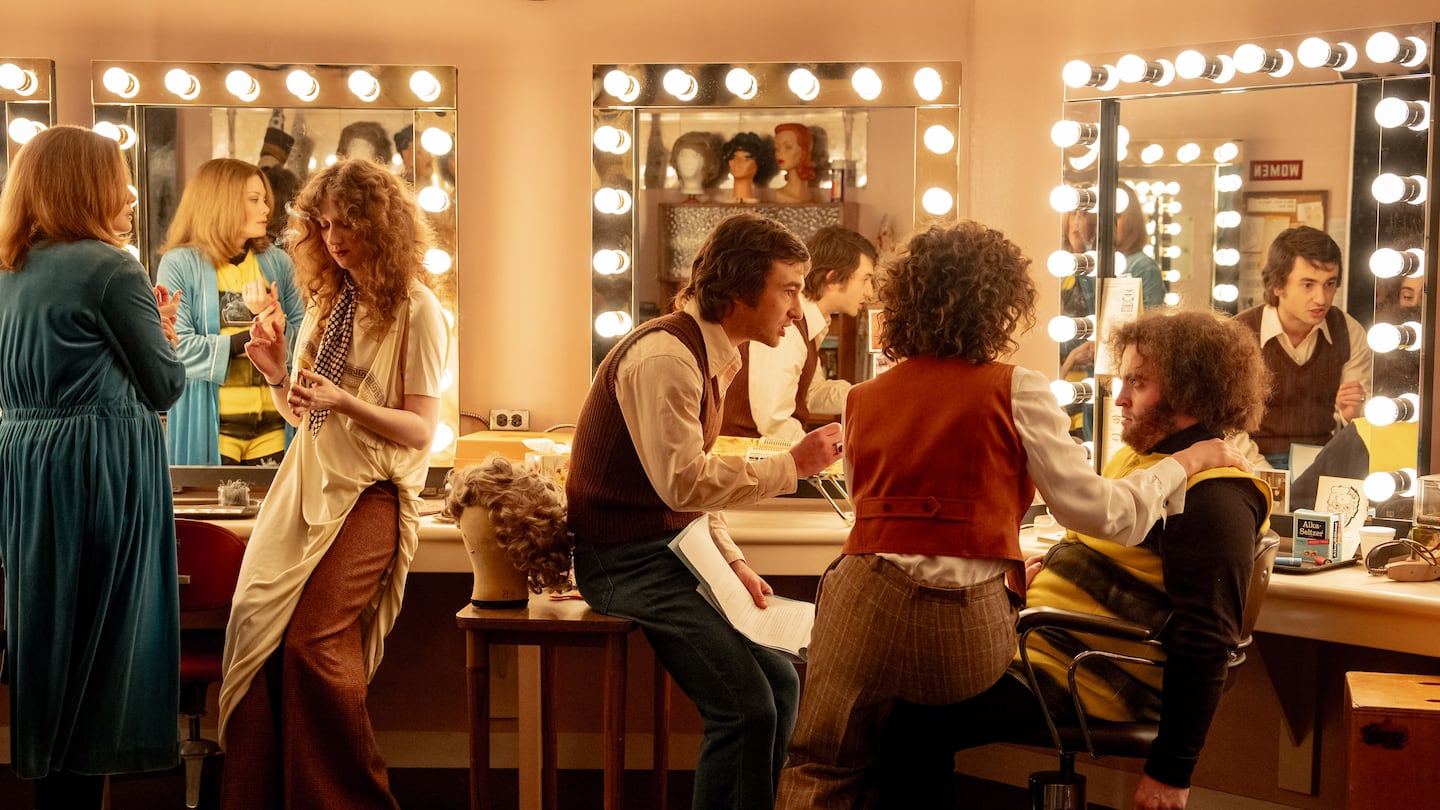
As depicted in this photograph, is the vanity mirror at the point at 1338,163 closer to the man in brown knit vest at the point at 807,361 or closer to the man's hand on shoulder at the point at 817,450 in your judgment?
the man in brown knit vest at the point at 807,361

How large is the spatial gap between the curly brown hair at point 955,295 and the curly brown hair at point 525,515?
0.71m

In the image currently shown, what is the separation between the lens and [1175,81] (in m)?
3.11

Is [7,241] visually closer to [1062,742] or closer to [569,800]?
[569,800]

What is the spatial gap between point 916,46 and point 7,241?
6.78 ft

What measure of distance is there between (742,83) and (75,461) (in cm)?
174

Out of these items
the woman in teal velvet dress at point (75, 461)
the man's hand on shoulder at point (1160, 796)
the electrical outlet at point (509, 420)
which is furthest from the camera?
the electrical outlet at point (509, 420)

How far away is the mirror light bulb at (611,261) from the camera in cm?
346

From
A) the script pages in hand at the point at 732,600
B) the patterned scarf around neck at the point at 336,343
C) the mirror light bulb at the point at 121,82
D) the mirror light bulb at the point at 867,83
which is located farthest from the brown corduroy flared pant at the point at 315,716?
the mirror light bulb at the point at 867,83

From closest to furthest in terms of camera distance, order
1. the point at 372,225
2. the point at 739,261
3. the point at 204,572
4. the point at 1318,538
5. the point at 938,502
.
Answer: the point at 938,502, the point at 739,261, the point at 372,225, the point at 1318,538, the point at 204,572

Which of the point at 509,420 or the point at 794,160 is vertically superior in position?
the point at 794,160

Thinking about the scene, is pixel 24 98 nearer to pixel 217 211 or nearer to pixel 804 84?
pixel 217 211

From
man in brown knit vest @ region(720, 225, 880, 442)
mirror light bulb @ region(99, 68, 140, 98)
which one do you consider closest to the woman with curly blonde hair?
man in brown knit vest @ region(720, 225, 880, 442)

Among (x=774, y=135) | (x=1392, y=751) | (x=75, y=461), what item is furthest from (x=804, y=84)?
(x=1392, y=751)

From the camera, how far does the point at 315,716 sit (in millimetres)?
2520
